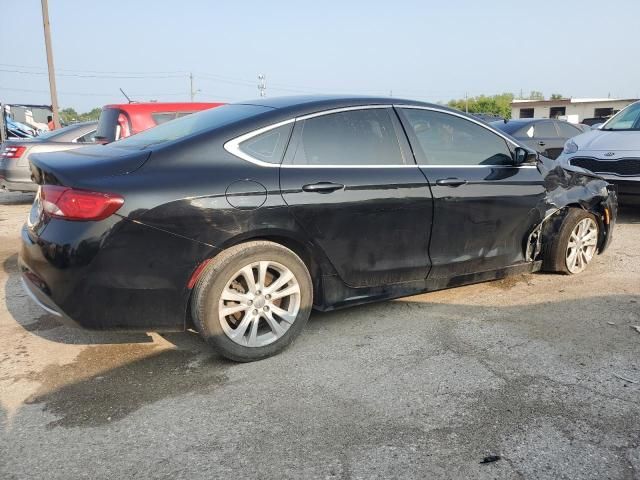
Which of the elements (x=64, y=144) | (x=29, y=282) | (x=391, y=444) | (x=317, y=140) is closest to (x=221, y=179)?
(x=317, y=140)

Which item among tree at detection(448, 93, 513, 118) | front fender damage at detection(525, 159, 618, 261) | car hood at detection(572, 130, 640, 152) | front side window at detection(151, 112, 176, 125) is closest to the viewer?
front fender damage at detection(525, 159, 618, 261)

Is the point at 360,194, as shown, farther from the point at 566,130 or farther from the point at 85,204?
the point at 566,130

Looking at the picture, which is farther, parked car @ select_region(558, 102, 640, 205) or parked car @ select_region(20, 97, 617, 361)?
parked car @ select_region(558, 102, 640, 205)

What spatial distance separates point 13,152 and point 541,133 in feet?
32.0

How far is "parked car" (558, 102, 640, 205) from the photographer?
6781 mm

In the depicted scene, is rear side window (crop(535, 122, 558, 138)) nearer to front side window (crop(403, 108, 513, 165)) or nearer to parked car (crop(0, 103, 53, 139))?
front side window (crop(403, 108, 513, 165))

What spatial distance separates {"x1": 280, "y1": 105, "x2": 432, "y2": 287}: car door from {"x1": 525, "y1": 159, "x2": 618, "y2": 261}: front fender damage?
Answer: 4.41 ft

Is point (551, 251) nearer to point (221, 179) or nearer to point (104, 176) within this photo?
point (221, 179)

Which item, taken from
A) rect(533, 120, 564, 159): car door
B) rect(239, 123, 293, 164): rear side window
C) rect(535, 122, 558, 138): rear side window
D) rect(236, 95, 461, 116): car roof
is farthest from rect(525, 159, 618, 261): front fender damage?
rect(535, 122, 558, 138): rear side window

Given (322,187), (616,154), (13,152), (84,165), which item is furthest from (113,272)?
(13,152)

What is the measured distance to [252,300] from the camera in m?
3.20

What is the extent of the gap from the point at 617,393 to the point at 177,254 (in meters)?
2.52

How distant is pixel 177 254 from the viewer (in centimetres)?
292

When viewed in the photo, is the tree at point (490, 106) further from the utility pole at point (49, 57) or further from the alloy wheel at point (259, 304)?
the alloy wheel at point (259, 304)
